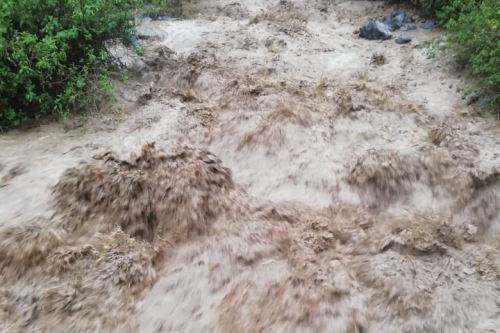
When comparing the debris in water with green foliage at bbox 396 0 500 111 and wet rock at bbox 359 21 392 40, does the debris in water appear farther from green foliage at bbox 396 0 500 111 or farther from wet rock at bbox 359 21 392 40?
wet rock at bbox 359 21 392 40

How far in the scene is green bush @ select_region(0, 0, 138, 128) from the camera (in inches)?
191

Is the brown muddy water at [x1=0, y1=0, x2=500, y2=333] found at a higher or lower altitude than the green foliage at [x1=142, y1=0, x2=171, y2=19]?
lower

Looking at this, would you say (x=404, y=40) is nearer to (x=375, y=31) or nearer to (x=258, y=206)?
(x=375, y=31)

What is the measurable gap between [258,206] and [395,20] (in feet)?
18.3

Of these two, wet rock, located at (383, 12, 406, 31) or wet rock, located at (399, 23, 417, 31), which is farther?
wet rock, located at (383, 12, 406, 31)

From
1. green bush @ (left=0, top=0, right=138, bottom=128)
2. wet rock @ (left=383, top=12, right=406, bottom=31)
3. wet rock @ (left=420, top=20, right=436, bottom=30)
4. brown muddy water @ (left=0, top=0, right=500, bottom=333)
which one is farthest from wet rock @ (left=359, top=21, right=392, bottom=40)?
green bush @ (left=0, top=0, right=138, bottom=128)

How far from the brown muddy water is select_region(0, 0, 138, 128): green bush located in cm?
33

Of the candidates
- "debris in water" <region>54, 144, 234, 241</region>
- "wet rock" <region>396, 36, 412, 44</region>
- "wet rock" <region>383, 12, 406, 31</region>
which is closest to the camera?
"debris in water" <region>54, 144, 234, 241</region>

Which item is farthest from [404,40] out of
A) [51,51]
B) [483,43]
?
[51,51]

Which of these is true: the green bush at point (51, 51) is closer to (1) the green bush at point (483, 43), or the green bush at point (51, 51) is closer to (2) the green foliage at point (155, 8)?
(2) the green foliage at point (155, 8)

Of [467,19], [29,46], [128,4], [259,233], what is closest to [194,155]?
[259,233]

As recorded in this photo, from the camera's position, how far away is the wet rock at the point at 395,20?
26.6ft

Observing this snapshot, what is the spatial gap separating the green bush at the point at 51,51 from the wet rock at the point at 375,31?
4.37 m

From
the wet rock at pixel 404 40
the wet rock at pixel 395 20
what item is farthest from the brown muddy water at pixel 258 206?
the wet rock at pixel 395 20
